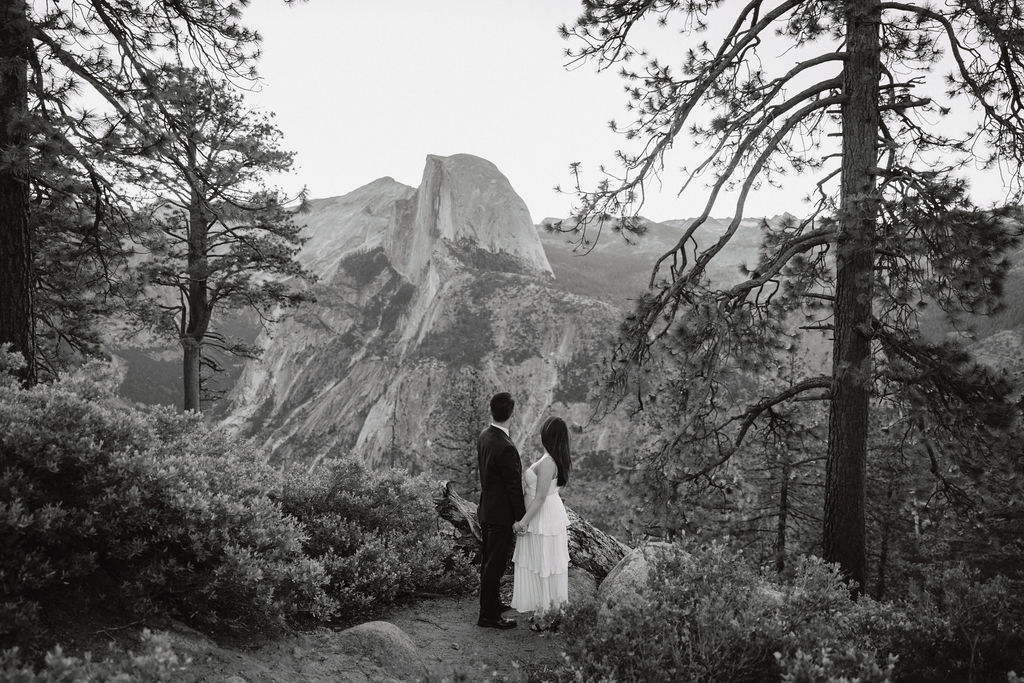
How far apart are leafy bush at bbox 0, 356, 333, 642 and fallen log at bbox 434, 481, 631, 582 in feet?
9.67

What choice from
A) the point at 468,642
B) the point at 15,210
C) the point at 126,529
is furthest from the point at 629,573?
the point at 15,210

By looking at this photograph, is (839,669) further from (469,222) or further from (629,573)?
(469,222)

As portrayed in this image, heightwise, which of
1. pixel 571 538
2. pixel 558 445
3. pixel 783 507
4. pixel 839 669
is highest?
pixel 558 445

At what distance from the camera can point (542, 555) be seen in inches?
222

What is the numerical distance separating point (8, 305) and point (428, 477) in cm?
520

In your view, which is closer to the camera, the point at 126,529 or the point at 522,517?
the point at 126,529

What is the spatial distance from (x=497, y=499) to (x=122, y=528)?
297 cm

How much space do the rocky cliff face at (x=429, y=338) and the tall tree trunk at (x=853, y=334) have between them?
35.4 meters

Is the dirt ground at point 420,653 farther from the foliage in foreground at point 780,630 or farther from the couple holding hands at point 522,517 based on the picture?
the foliage in foreground at point 780,630

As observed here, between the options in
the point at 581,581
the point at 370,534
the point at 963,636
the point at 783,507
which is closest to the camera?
the point at 963,636

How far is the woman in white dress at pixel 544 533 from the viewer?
18.1 feet

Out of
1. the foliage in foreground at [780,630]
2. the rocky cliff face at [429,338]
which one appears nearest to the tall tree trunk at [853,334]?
the foliage in foreground at [780,630]

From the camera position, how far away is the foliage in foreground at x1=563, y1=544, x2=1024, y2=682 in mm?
3479

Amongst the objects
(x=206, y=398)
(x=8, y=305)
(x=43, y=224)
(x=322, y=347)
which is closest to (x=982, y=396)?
(x=8, y=305)
